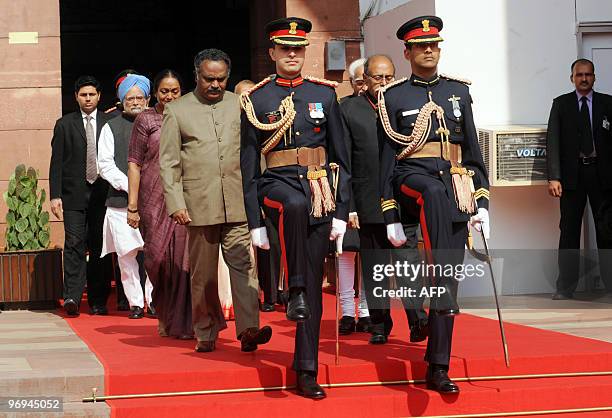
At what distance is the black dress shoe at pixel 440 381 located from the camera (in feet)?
25.4

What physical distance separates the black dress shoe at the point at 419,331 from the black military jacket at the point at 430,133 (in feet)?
4.21

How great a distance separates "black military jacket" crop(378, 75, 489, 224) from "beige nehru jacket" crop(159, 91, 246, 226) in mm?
1173

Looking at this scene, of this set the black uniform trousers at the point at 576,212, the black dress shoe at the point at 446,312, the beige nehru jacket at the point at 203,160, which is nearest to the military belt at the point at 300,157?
the beige nehru jacket at the point at 203,160

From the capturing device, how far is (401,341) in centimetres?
937

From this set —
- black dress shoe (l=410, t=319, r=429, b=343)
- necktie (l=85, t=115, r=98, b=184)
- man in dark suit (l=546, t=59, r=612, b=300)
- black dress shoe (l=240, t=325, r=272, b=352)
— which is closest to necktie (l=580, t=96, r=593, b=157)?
man in dark suit (l=546, t=59, r=612, b=300)

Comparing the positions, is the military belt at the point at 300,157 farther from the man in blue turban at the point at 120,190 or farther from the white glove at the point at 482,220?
the man in blue turban at the point at 120,190

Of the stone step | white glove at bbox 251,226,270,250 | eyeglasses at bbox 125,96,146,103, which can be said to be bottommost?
the stone step

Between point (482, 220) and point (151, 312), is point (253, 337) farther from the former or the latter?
point (151, 312)

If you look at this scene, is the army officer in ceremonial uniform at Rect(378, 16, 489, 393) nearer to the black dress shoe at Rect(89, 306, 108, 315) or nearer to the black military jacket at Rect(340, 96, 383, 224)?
the black military jacket at Rect(340, 96, 383, 224)

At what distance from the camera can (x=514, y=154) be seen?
41.4 ft

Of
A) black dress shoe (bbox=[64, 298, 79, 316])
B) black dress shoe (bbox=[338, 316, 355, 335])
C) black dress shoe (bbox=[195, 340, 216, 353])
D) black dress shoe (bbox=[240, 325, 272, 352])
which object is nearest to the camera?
black dress shoe (bbox=[240, 325, 272, 352])

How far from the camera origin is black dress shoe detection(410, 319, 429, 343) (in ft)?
29.7

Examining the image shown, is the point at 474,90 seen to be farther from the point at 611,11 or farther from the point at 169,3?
the point at 169,3

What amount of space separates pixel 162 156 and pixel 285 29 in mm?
1336
